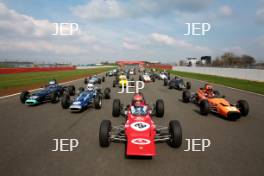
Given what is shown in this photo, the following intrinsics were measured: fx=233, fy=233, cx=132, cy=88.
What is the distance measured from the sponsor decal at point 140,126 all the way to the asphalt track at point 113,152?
619mm

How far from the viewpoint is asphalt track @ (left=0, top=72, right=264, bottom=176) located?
4547mm

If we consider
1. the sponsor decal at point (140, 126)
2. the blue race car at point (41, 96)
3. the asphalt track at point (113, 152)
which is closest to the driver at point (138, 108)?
the sponsor decal at point (140, 126)

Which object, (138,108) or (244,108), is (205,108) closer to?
(244,108)

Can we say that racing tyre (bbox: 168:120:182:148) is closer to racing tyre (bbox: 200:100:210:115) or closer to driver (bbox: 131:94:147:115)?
driver (bbox: 131:94:147:115)

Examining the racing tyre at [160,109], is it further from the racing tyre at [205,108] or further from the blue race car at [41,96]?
the blue race car at [41,96]

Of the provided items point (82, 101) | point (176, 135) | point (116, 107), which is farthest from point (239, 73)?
point (176, 135)

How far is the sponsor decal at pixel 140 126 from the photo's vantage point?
5543mm

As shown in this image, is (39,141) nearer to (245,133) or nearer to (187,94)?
(245,133)

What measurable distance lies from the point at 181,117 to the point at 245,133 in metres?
2.57

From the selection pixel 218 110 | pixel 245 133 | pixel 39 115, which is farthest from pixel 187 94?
pixel 39 115

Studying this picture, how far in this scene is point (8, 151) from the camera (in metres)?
5.54

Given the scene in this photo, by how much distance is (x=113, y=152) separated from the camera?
5.45m

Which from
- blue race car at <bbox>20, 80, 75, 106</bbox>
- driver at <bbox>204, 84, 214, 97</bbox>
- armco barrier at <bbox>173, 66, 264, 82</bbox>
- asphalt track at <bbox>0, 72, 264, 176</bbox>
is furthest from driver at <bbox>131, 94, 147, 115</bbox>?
armco barrier at <bbox>173, 66, 264, 82</bbox>

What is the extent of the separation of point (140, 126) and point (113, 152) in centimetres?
88
